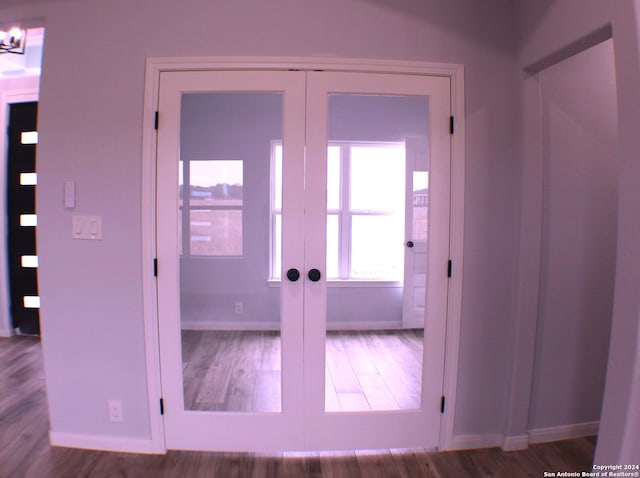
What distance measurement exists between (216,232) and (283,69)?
1.10 m

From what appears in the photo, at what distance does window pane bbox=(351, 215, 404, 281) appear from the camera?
1.87 metres

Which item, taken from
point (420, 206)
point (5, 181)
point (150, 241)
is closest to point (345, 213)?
point (420, 206)

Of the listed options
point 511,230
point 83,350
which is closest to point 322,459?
point 83,350

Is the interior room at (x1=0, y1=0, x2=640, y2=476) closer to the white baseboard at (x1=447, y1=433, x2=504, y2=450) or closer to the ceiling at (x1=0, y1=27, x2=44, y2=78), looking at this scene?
the white baseboard at (x1=447, y1=433, x2=504, y2=450)

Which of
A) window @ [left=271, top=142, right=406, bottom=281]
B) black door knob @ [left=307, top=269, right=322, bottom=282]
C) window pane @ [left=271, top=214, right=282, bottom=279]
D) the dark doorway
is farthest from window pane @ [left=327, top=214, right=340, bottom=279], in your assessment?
the dark doorway

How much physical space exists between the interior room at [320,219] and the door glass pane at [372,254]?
0.06ft

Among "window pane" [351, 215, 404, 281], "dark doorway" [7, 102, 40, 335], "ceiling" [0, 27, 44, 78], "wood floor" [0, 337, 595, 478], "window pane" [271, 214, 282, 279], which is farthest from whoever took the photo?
"dark doorway" [7, 102, 40, 335]

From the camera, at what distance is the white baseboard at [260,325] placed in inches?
70.7

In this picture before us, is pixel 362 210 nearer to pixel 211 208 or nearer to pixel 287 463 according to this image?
pixel 211 208

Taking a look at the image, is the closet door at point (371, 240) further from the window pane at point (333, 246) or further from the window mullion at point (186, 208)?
the window mullion at point (186, 208)

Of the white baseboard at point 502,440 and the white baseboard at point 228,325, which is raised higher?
the white baseboard at point 228,325

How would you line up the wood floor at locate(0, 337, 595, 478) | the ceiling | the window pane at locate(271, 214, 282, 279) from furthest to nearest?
the ceiling
the window pane at locate(271, 214, 282, 279)
the wood floor at locate(0, 337, 595, 478)

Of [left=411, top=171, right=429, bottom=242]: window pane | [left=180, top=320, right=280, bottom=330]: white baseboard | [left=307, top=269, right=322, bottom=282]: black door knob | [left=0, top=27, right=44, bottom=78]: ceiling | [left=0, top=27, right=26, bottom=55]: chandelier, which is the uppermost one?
[left=0, top=27, right=44, bottom=78]: ceiling

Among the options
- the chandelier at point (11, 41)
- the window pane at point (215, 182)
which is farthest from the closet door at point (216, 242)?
the chandelier at point (11, 41)
